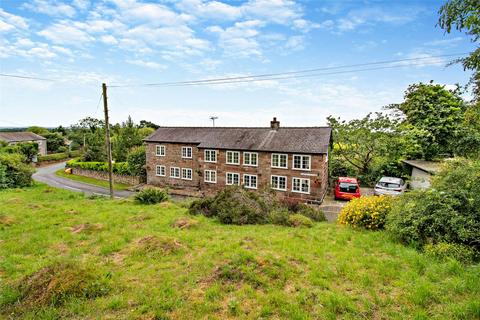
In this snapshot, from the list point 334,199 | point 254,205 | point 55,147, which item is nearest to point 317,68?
point 254,205

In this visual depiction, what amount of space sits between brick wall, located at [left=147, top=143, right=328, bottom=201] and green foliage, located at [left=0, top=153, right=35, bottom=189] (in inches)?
499

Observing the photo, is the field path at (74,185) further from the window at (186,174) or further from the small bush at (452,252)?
the small bush at (452,252)

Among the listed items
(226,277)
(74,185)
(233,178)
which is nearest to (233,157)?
(233,178)

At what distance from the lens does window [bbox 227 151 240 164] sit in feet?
87.7

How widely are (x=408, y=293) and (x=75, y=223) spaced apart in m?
13.0

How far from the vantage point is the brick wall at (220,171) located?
23.3 metres

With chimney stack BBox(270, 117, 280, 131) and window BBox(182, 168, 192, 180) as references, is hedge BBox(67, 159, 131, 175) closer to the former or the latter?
window BBox(182, 168, 192, 180)

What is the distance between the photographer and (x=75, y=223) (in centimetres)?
1189

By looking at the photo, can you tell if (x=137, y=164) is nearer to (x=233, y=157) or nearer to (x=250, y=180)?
(x=233, y=157)

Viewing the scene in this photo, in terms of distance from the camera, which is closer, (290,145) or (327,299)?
(327,299)

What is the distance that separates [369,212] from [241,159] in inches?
644

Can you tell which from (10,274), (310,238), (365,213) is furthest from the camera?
(365,213)

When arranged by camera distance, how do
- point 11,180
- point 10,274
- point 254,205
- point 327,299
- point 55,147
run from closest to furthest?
point 327,299 → point 10,274 → point 254,205 → point 11,180 → point 55,147

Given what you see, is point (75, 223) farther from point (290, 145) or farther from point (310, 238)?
point (290, 145)
